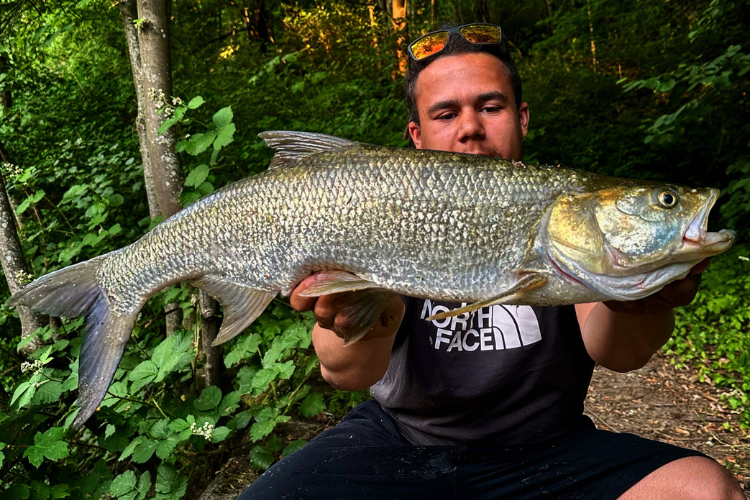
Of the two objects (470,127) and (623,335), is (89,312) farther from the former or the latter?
(623,335)

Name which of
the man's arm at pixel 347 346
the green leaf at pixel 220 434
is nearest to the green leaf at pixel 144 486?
the green leaf at pixel 220 434

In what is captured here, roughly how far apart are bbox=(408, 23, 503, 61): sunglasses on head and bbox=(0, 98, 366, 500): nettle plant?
116cm

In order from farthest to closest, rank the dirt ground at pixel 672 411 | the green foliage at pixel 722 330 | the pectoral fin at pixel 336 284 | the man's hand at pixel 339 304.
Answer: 1. the green foliage at pixel 722 330
2. the dirt ground at pixel 672 411
3. the man's hand at pixel 339 304
4. the pectoral fin at pixel 336 284

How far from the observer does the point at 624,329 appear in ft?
6.45

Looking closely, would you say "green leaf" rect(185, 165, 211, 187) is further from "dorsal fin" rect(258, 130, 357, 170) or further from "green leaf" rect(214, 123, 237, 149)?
"dorsal fin" rect(258, 130, 357, 170)

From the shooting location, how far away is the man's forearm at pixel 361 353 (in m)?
2.07

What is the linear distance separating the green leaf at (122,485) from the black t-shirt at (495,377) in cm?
143

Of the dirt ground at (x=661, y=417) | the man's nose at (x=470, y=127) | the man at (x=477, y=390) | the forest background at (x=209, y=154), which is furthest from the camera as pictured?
the dirt ground at (x=661, y=417)

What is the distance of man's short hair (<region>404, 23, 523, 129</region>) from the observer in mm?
2465

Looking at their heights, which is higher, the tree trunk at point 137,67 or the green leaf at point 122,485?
the tree trunk at point 137,67

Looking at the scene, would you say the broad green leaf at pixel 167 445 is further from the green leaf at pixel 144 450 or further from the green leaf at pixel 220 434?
the green leaf at pixel 220 434

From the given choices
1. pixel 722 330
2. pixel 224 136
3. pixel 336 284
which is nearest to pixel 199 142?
pixel 224 136

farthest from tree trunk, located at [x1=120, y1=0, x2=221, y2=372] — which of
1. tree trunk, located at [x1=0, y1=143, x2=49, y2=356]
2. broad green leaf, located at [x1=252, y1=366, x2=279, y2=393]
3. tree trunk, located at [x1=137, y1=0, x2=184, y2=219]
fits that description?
tree trunk, located at [x1=0, y1=143, x2=49, y2=356]

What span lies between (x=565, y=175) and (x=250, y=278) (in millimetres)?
1142
